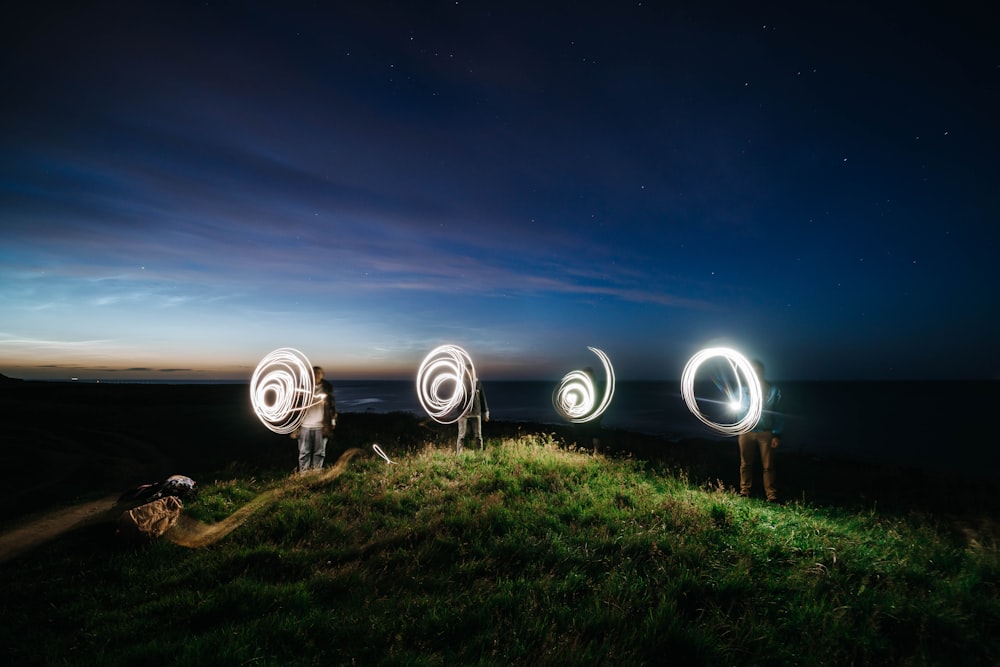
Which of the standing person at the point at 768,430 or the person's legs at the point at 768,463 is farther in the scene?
the person's legs at the point at 768,463

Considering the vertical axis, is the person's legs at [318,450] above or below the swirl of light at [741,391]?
below

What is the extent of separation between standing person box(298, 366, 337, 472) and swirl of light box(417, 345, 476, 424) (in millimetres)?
2371

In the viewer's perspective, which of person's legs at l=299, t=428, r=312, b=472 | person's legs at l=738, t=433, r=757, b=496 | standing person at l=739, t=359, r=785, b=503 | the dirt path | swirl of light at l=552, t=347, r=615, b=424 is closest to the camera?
the dirt path

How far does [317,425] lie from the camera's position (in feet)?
38.9

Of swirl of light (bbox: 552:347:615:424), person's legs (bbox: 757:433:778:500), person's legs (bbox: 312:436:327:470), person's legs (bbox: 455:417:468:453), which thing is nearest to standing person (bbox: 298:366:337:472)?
person's legs (bbox: 312:436:327:470)

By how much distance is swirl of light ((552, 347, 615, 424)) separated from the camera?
44.5ft

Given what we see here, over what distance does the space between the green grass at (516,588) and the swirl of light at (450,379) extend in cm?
437

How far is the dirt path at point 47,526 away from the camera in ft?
23.6

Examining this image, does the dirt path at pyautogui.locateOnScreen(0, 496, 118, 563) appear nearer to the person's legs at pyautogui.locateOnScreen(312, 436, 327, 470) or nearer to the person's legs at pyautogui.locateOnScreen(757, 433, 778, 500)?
the person's legs at pyautogui.locateOnScreen(312, 436, 327, 470)

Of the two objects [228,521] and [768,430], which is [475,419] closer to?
[228,521]

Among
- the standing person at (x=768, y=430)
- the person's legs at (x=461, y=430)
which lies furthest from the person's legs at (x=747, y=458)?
the person's legs at (x=461, y=430)

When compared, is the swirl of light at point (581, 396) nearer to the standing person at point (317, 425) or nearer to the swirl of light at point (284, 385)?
the standing person at point (317, 425)

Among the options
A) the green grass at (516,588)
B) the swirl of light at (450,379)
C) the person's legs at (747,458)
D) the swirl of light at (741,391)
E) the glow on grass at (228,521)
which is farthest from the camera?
the swirl of light at (450,379)

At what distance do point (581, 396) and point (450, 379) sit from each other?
15.0ft
